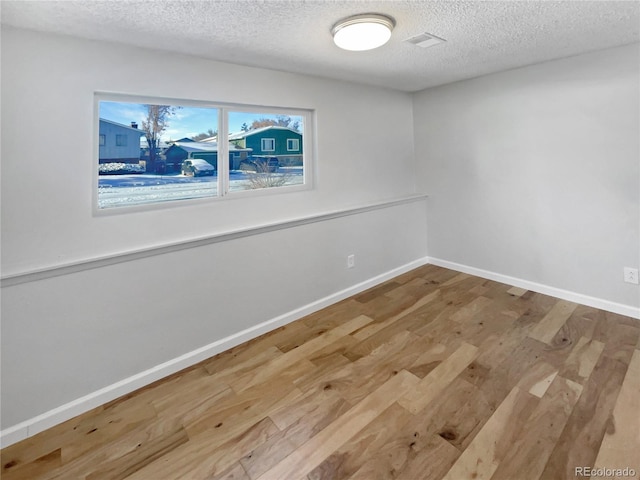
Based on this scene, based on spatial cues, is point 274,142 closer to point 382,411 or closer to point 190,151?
point 190,151

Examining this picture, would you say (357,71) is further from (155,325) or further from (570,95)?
(155,325)

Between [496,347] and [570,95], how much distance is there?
2.25 m

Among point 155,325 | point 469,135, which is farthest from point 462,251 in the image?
point 155,325

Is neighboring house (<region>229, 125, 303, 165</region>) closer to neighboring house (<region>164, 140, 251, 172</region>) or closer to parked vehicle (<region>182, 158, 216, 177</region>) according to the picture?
neighboring house (<region>164, 140, 251, 172</region>)

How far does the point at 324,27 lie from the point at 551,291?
308 centimetres

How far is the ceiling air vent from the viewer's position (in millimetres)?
2072

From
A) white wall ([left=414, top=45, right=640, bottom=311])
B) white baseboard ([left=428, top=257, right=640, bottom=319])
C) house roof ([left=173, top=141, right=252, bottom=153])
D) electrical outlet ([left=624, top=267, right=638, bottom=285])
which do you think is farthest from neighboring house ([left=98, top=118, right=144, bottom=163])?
electrical outlet ([left=624, top=267, right=638, bottom=285])

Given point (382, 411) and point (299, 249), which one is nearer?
point (382, 411)

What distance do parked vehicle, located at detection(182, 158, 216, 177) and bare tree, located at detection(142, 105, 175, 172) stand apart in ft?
0.68

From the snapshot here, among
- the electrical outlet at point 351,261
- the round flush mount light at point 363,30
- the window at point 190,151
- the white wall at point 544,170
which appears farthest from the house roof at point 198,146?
the white wall at point 544,170

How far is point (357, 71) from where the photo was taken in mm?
2799

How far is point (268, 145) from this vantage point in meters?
2.75

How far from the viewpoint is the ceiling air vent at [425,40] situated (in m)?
Result: 2.07

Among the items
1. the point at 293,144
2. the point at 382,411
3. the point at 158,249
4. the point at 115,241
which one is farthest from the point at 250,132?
the point at 382,411
